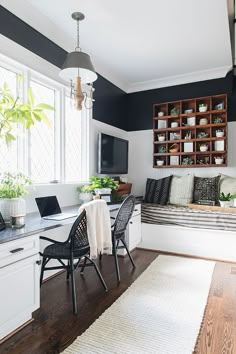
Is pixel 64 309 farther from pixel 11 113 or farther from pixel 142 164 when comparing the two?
pixel 142 164

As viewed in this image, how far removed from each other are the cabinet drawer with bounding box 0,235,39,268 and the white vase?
251mm

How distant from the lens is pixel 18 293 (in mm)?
1784

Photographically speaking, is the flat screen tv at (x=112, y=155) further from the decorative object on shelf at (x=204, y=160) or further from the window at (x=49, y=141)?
the decorative object on shelf at (x=204, y=160)

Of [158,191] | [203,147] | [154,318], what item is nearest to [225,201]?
[203,147]

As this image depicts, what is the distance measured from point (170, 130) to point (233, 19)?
1.77 metres

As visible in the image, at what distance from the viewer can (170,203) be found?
415cm

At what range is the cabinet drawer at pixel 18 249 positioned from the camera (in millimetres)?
1664

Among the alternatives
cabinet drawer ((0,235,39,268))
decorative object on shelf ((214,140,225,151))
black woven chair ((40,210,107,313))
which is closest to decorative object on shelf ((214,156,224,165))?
decorative object on shelf ((214,140,225,151))

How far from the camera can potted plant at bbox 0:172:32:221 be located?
200 centimetres

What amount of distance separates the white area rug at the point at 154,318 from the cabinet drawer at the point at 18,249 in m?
0.69

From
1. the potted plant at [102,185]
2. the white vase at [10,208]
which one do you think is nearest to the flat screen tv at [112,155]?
the potted plant at [102,185]

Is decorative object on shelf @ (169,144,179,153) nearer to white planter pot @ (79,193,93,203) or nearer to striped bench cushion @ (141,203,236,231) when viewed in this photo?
striped bench cushion @ (141,203,236,231)

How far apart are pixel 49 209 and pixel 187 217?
1.96 meters

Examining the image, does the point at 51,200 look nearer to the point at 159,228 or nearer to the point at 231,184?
the point at 159,228
